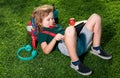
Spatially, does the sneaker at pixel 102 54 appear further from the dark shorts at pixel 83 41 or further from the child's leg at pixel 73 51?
the child's leg at pixel 73 51

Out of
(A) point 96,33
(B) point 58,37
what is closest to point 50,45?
(B) point 58,37

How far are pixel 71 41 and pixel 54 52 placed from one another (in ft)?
3.04

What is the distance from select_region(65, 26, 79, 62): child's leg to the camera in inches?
205

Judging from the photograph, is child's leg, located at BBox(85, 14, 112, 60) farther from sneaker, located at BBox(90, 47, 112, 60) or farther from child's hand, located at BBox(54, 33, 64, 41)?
child's hand, located at BBox(54, 33, 64, 41)

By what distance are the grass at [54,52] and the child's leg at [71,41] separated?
0.35 metres

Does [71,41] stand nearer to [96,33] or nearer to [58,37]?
[58,37]

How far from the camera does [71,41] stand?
5.28 m

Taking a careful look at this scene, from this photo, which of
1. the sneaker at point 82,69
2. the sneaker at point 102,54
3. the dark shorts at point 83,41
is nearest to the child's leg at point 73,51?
the sneaker at point 82,69

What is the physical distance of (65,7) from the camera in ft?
25.3

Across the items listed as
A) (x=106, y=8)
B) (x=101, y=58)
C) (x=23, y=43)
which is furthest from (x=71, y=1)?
(x=101, y=58)

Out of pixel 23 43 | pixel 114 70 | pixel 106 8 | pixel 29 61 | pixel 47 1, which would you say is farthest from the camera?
pixel 47 1

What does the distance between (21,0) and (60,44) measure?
2926 mm

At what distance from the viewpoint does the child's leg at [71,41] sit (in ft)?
17.1

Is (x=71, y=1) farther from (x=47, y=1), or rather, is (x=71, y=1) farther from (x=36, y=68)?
(x=36, y=68)
